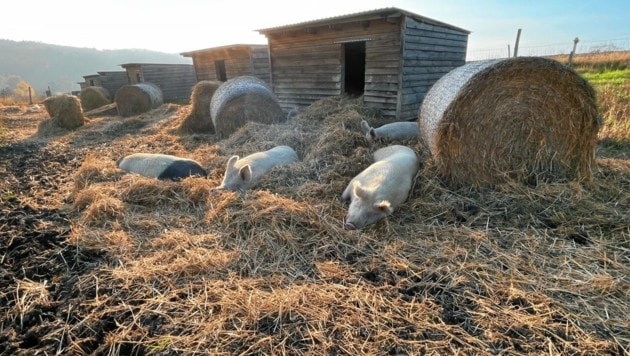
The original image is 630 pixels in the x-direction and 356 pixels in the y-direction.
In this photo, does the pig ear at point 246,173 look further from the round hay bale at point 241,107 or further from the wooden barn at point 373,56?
the wooden barn at point 373,56

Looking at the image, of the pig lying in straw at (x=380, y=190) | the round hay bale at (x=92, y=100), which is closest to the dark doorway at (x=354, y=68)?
the pig lying in straw at (x=380, y=190)

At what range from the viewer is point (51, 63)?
98875 millimetres

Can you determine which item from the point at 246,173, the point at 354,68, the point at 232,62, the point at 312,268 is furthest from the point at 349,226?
the point at 232,62

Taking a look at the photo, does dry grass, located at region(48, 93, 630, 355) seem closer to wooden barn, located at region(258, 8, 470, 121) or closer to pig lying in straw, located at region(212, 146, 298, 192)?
pig lying in straw, located at region(212, 146, 298, 192)

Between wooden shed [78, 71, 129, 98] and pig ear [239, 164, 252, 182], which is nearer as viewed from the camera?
pig ear [239, 164, 252, 182]

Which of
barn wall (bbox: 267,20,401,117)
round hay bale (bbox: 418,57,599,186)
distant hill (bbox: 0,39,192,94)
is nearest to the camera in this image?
round hay bale (bbox: 418,57,599,186)

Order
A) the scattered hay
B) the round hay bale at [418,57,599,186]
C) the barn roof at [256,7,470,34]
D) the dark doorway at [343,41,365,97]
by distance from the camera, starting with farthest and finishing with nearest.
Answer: the scattered hay → the dark doorway at [343,41,365,97] → the barn roof at [256,7,470,34] → the round hay bale at [418,57,599,186]

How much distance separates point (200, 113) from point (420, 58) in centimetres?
683

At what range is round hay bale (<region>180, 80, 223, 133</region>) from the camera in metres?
10.3

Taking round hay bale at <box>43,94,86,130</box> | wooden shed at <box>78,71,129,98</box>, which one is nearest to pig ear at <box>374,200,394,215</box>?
round hay bale at <box>43,94,86,130</box>

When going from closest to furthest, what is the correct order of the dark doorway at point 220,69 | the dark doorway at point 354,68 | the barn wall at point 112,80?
1. the dark doorway at point 354,68
2. the dark doorway at point 220,69
3. the barn wall at point 112,80

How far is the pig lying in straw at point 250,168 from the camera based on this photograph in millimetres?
4836

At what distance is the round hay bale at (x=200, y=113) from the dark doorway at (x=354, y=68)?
4769 mm

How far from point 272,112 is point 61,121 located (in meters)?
8.92
